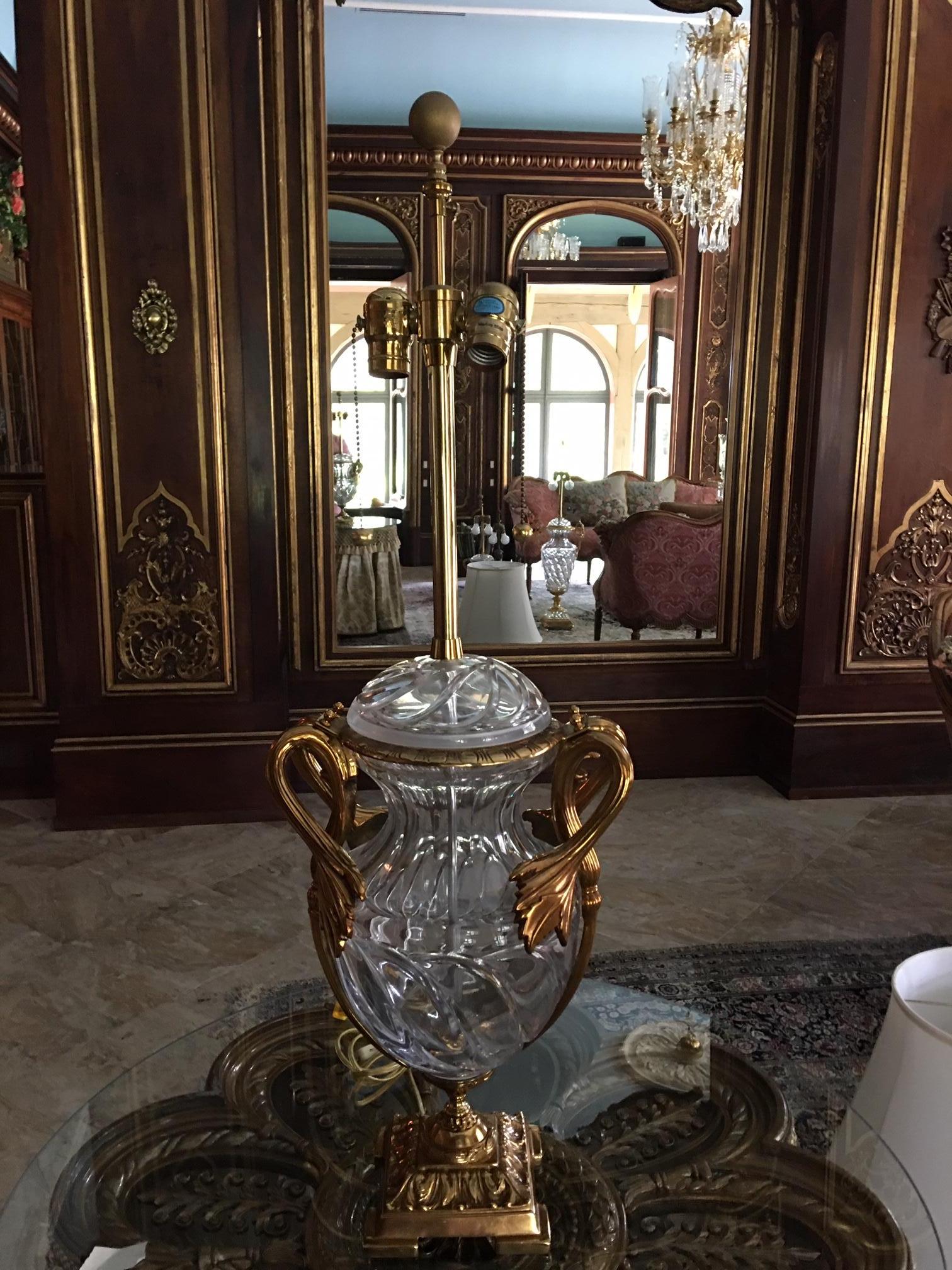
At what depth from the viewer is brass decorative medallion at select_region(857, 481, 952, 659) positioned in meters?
3.09

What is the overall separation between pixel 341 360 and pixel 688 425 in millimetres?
1066

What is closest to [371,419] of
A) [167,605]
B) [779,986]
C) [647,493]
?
[167,605]

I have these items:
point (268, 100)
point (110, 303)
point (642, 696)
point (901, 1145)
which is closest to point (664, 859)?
point (642, 696)

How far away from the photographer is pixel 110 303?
271 cm

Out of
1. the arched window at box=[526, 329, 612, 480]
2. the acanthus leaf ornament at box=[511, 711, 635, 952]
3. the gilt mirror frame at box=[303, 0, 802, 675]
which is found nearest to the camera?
the acanthus leaf ornament at box=[511, 711, 635, 952]

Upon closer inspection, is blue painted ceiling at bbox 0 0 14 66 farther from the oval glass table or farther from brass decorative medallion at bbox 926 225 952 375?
the oval glass table

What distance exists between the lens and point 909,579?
10.2 ft

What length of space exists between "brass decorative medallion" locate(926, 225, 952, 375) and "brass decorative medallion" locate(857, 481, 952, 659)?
0.38 m

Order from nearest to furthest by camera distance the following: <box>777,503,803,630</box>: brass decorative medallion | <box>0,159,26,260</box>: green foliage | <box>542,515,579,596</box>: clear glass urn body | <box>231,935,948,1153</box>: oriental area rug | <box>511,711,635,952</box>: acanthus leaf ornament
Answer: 1. <box>511,711,635,952</box>: acanthus leaf ornament
2. <box>231,935,948,1153</box>: oriental area rug
3. <box>777,503,803,630</box>: brass decorative medallion
4. <box>542,515,579,596</box>: clear glass urn body
5. <box>0,159,26,260</box>: green foliage

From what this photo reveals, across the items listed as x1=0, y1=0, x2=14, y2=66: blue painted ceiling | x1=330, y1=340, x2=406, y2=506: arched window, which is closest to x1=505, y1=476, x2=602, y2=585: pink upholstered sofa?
x1=330, y1=340, x2=406, y2=506: arched window

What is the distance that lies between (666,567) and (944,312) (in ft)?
3.52

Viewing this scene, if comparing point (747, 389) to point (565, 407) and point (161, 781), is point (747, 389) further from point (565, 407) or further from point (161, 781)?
point (161, 781)

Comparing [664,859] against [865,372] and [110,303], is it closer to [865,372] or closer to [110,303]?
[865,372]

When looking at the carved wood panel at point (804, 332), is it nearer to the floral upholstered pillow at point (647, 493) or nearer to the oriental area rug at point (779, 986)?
the floral upholstered pillow at point (647, 493)
